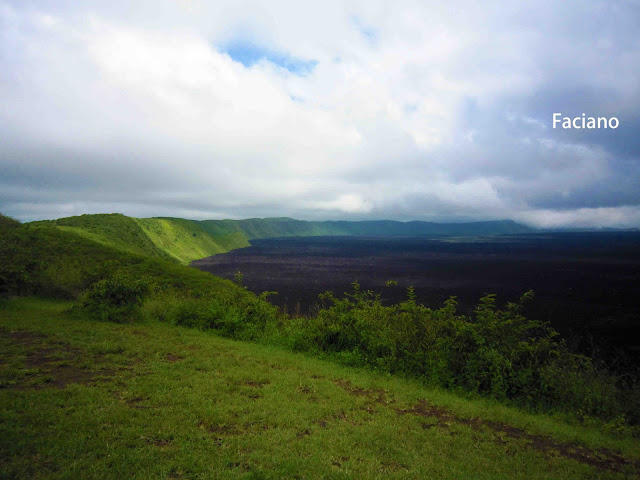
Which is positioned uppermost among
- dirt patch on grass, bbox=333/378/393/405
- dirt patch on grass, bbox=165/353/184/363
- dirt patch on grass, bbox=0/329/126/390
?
dirt patch on grass, bbox=0/329/126/390

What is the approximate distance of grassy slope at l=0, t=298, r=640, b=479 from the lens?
530cm

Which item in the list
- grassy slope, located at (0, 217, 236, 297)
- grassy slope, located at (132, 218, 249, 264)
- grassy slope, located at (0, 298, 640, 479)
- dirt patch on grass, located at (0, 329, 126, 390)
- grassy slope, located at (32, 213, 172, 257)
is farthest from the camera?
grassy slope, located at (132, 218, 249, 264)

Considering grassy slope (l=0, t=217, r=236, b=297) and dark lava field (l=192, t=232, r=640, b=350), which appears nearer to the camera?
grassy slope (l=0, t=217, r=236, b=297)

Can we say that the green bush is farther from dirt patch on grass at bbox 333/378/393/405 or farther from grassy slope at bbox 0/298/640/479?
dirt patch on grass at bbox 333/378/393/405

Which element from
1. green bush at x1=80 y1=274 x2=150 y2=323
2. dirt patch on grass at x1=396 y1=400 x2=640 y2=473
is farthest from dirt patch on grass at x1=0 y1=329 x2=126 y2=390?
dirt patch on grass at x1=396 y1=400 x2=640 y2=473

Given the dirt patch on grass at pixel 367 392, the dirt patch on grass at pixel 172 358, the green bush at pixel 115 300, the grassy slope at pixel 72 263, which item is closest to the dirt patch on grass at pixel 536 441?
the dirt patch on grass at pixel 367 392

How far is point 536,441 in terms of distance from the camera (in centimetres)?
746

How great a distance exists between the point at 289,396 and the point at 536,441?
19.6 feet

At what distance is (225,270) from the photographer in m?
92.4

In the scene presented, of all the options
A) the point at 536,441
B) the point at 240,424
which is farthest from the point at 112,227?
the point at 536,441

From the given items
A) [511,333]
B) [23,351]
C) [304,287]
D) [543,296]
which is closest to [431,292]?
[543,296]

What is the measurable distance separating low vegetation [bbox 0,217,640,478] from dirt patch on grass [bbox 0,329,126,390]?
2.0 inches

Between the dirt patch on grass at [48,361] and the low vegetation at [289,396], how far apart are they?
0.05m

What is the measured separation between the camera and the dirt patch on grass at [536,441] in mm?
6793
